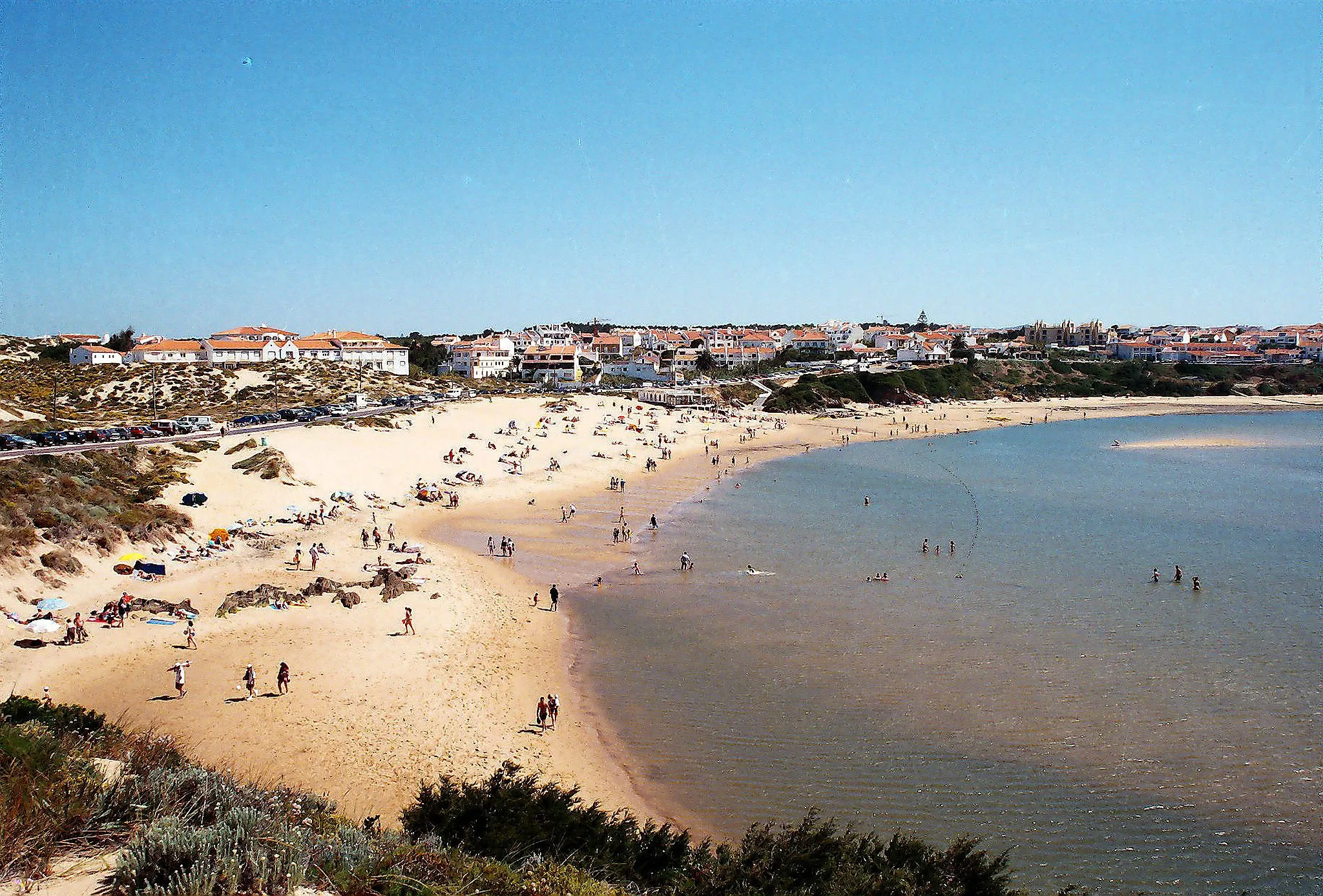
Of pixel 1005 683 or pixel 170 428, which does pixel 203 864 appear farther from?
pixel 170 428

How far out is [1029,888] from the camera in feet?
32.7

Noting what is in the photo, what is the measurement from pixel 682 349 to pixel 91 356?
231ft

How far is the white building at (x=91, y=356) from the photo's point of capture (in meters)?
66.0

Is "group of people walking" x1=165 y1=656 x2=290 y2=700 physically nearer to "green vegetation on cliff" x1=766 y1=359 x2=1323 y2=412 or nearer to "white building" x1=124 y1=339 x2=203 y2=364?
"white building" x1=124 y1=339 x2=203 y2=364

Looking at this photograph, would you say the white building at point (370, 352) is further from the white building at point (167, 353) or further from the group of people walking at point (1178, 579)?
the group of people walking at point (1178, 579)

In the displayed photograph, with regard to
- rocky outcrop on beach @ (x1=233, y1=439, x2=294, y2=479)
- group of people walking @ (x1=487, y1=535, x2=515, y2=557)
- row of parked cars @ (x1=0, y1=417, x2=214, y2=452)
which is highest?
row of parked cars @ (x1=0, y1=417, x2=214, y2=452)

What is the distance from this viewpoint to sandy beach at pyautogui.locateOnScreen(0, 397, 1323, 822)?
12.7m

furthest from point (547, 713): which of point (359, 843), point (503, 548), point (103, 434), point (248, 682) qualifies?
point (103, 434)

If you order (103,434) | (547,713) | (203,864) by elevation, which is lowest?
(547,713)

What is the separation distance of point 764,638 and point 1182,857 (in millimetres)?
9382

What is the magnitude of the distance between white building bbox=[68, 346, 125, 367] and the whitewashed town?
0.11 metres

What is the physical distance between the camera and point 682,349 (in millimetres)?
114812

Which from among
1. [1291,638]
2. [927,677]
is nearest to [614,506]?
[927,677]

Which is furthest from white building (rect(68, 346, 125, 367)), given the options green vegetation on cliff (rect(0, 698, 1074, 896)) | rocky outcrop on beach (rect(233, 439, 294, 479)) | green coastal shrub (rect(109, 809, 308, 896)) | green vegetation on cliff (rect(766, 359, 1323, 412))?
green coastal shrub (rect(109, 809, 308, 896))
